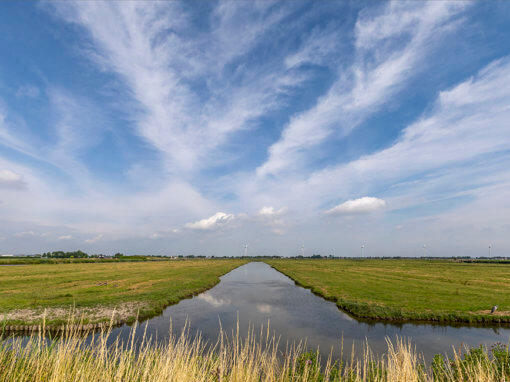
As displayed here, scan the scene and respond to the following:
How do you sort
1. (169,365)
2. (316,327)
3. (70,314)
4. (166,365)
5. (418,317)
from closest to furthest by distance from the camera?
(166,365)
(169,365)
(70,314)
(316,327)
(418,317)

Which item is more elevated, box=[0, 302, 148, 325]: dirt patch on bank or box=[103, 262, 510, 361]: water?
box=[0, 302, 148, 325]: dirt patch on bank

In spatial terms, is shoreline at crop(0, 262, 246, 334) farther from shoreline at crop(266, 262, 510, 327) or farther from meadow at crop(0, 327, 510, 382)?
shoreline at crop(266, 262, 510, 327)

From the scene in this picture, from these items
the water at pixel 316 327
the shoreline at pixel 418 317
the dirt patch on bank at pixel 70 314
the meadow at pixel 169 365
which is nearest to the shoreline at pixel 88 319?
the dirt patch on bank at pixel 70 314

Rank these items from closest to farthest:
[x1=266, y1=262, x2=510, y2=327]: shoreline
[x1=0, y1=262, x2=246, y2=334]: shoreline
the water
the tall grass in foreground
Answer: the tall grass in foreground
the water
[x1=0, y1=262, x2=246, y2=334]: shoreline
[x1=266, y1=262, x2=510, y2=327]: shoreline

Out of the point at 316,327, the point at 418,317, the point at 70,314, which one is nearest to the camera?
the point at 70,314

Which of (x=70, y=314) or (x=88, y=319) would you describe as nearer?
(x=88, y=319)

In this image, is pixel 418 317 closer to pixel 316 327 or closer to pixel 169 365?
pixel 316 327

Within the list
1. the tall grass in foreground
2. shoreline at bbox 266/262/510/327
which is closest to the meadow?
the tall grass in foreground

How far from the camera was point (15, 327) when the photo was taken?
19.8m

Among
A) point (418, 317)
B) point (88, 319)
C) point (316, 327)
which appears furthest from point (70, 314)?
point (418, 317)

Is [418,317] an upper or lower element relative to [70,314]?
lower

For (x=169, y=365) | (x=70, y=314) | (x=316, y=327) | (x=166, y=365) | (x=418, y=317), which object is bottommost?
(x=316, y=327)

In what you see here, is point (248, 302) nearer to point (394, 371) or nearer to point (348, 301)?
point (348, 301)

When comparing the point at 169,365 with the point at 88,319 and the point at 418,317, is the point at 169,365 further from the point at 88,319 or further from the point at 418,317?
the point at 418,317
